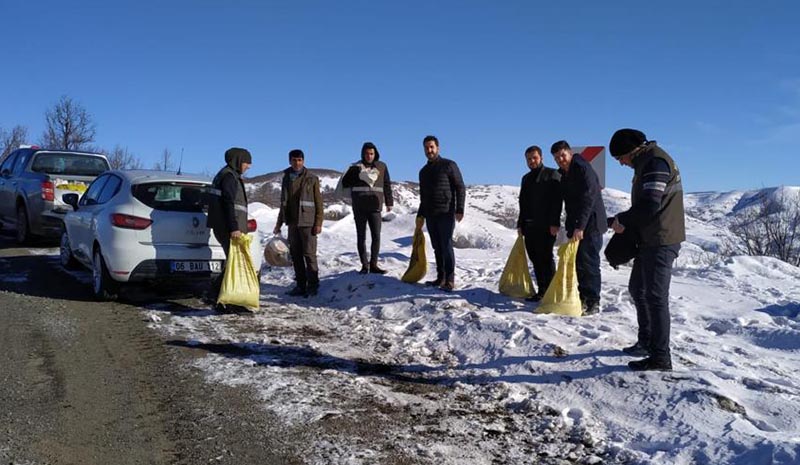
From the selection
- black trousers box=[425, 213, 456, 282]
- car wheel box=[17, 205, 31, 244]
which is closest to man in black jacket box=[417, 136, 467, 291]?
black trousers box=[425, 213, 456, 282]

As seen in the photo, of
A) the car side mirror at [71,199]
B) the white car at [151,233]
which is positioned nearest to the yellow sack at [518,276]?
the white car at [151,233]

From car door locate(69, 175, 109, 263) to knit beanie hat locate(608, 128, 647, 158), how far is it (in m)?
6.18

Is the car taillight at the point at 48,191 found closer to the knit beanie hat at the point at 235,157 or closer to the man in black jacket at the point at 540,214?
the knit beanie hat at the point at 235,157

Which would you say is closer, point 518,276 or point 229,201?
point 229,201

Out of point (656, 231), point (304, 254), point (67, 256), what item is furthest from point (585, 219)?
point (67, 256)

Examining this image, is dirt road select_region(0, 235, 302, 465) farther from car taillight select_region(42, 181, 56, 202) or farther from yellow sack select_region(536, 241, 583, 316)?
car taillight select_region(42, 181, 56, 202)

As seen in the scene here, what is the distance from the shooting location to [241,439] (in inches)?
147

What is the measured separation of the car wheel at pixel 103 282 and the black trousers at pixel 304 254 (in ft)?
7.24

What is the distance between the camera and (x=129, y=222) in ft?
23.5

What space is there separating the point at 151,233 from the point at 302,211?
183 centimetres

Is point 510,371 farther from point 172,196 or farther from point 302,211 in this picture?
point 172,196

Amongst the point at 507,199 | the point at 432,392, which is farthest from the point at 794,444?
the point at 507,199

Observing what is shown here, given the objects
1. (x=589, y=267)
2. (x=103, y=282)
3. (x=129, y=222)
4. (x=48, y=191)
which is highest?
(x=48, y=191)

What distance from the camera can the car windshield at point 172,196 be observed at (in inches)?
291
